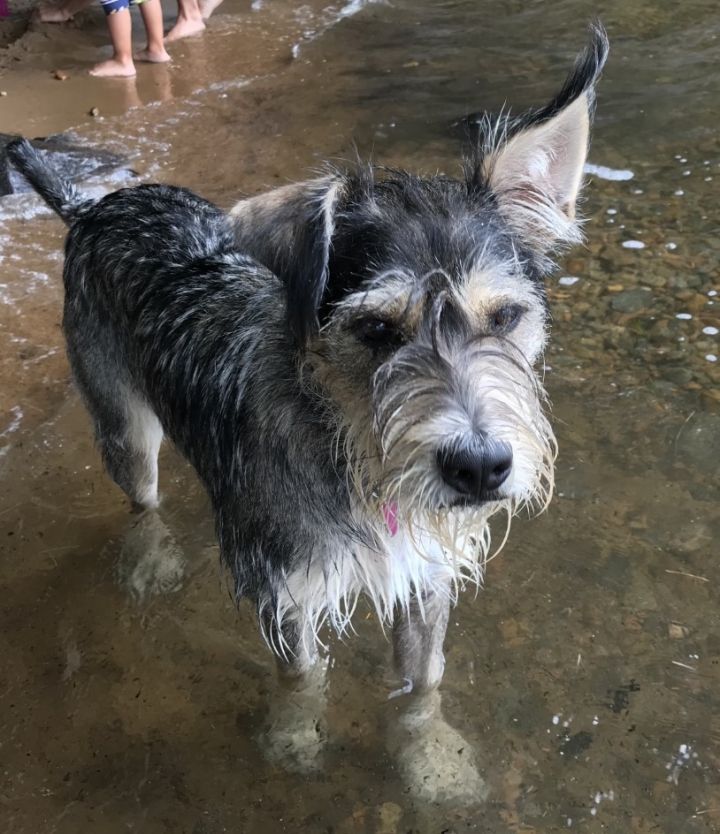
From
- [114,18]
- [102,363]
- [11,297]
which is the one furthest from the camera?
[114,18]

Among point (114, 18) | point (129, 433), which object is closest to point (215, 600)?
point (129, 433)

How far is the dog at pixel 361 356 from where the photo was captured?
7.54 feet

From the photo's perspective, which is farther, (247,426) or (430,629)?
(430,629)

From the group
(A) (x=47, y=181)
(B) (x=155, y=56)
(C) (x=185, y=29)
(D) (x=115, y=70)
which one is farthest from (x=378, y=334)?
(C) (x=185, y=29)

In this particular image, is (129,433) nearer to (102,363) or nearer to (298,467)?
(102,363)

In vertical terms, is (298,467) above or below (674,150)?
above

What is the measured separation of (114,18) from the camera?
8320mm

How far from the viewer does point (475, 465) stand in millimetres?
2105

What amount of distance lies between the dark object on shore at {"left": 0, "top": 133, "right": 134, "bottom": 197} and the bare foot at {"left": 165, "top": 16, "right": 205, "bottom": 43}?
3.04m

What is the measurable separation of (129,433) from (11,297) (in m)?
2.46

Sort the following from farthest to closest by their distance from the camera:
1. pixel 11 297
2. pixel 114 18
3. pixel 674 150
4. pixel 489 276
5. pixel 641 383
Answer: pixel 114 18 → pixel 674 150 → pixel 11 297 → pixel 641 383 → pixel 489 276

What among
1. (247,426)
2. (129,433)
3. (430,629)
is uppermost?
(247,426)

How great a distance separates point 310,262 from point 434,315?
40cm

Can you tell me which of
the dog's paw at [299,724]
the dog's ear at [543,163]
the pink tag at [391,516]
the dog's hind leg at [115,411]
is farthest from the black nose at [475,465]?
the dog's hind leg at [115,411]
